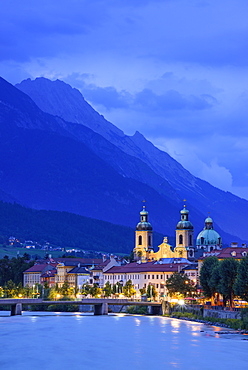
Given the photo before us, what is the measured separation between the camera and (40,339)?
9988 cm

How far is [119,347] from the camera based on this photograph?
9175 cm

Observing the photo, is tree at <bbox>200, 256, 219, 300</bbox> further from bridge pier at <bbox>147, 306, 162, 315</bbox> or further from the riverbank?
bridge pier at <bbox>147, 306, 162, 315</bbox>

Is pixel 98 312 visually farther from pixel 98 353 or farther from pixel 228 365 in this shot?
pixel 228 365

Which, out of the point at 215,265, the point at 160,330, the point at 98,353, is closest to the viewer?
the point at 98,353

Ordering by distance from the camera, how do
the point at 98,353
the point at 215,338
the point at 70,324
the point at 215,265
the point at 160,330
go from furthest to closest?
1. the point at 215,265
2. the point at 70,324
3. the point at 160,330
4. the point at 215,338
5. the point at 98,353

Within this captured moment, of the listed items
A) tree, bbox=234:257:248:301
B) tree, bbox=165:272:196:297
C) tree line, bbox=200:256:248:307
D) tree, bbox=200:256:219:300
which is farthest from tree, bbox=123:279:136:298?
tree, bbox=234:257:248:301

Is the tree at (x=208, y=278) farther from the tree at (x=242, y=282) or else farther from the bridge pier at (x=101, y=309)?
the bridge pier at (x=101, y=309)

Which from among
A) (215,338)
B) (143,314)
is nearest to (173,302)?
(143,314)

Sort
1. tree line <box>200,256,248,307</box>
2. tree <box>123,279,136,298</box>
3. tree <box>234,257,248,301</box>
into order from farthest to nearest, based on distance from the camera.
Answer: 1. tree <box>123,279,136,298</box>
2. tree line <box>200,256,248,307</box>
3. tree <box>234,257,248,301</box>

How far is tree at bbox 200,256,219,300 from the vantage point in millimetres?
137875

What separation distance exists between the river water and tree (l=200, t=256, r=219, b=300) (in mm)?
13115

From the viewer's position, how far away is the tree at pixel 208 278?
452 ft

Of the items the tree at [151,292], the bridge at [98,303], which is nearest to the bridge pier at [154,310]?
the bridge at [98,303]

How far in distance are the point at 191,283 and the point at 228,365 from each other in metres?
110
